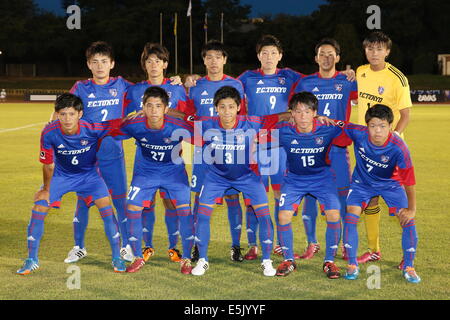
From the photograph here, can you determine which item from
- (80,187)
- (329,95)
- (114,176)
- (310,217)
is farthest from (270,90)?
(80,187)

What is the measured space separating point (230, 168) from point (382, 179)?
1.43 meters

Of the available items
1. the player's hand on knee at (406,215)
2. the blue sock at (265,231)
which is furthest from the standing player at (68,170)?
the player's hand on knee at (406,215)

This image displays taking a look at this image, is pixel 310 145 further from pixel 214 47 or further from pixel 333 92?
pixel 214 47

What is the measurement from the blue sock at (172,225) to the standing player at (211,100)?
9.8 inches

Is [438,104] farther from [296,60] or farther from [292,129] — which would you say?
[292,129]

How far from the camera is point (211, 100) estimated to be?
257 inches

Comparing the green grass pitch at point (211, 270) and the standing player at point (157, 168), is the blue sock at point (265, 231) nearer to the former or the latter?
the green grass pitch at point (211, 270)

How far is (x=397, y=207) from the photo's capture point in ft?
18.5

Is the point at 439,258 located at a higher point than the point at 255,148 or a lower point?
lower

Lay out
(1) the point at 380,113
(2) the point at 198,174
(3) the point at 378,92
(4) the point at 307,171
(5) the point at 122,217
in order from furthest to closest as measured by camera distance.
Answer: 1. (5) the point at 122,217
2. (2) the point at 198,174
3. (3) the point at 378,92
4. (4) the point at 307,171
5. (1) the point at 380,113

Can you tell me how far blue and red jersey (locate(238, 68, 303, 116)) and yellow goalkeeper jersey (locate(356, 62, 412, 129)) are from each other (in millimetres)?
755

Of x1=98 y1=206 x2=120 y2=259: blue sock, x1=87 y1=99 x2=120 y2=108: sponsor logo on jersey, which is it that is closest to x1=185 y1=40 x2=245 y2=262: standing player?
x1=87 y1=99 x2=120 y2=108: sponsor logo on jersey

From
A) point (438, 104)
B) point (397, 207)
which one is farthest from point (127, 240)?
point (438, 104)

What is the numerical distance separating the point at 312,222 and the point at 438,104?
Answer: 105 feet
